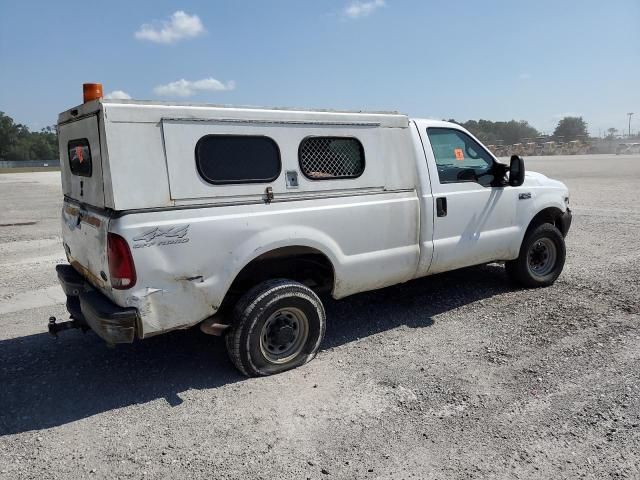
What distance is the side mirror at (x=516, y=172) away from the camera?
17.1ft

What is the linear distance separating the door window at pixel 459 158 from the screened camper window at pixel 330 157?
3.17 feet

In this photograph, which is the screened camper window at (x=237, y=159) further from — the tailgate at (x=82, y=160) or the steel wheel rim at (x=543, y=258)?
the steel wheel rim at (x=543, y=258)

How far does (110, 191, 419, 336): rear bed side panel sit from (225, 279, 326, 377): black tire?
0.85 feet

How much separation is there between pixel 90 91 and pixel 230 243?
1.47 metres

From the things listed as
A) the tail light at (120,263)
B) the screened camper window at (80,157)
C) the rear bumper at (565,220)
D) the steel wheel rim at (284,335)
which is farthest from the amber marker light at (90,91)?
the rear bumper at (565,220)

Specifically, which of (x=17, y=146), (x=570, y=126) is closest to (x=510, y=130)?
(x=570, y=126)

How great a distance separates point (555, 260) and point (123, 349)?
5042 mm

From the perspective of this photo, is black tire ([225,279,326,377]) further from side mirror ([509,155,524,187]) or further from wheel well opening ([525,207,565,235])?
wheel well opening ([525,207,565,235])

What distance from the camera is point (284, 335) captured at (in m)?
4.06

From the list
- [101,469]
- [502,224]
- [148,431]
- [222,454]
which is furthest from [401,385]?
[502,224]

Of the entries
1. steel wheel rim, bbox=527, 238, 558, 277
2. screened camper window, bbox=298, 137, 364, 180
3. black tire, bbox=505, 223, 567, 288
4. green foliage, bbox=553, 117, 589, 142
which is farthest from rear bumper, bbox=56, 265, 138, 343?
green foliage, bbox=553, 117, 589, 142

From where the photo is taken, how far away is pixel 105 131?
3229 mm

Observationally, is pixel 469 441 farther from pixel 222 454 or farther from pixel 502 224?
pixel 502 224

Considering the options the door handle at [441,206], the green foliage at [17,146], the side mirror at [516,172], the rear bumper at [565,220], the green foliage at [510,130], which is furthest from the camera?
the green foliage at [17,146]
